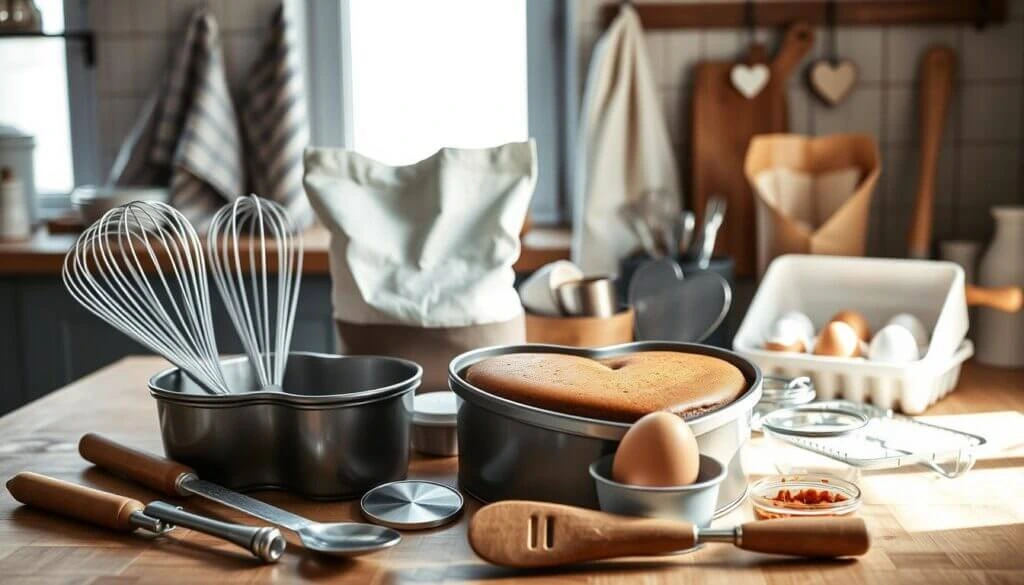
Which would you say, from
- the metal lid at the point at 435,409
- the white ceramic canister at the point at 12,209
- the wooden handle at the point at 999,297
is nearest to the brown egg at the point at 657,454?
the metal lid at the point at 435,409

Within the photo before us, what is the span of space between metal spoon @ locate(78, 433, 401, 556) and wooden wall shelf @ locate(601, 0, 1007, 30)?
42.3 inches

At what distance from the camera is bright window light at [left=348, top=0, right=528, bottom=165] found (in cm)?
190

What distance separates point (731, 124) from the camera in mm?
1651

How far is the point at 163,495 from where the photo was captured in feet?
2.71

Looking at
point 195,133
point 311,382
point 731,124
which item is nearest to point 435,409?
point 311,382

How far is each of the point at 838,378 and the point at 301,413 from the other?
0.53 metres

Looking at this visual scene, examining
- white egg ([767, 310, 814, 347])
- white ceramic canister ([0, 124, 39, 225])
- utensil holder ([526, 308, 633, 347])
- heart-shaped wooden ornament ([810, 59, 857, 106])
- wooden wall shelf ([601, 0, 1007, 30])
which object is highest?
wooden wall shelf ([601, 0, 1007, 30])

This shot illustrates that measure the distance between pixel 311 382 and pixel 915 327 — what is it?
625 mm

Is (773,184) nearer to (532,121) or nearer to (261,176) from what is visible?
(532,121)

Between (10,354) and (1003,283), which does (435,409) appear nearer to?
(1003,283)

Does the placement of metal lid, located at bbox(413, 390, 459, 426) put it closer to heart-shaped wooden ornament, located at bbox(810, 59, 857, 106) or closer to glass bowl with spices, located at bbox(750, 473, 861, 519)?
glass bowl with spices, located at bbox(750, 473, 861, 519)

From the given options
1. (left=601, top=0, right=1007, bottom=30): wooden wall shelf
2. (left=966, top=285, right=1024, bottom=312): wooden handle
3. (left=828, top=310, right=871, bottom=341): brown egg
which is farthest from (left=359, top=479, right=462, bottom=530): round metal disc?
(left=601, top=0, right=1007, bottom=30): wooden wall shelf

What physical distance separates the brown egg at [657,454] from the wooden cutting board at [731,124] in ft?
3.26

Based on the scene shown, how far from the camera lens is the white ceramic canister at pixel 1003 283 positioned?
1289mm
